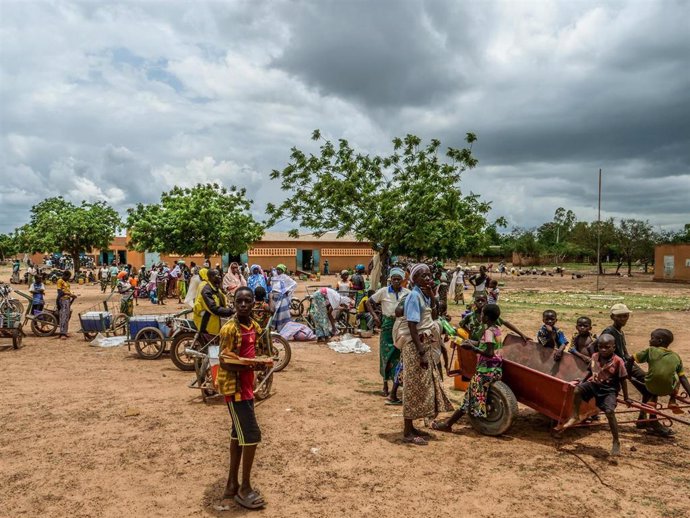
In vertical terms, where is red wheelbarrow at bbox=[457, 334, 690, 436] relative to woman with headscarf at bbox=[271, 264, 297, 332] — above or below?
below

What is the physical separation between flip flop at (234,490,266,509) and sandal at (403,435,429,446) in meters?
1.85

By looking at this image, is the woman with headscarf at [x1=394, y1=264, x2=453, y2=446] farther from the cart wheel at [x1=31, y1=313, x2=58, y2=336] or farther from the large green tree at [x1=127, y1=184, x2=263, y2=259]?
the large green tree at [x1=127, y1=184, x2=263, y2=259]

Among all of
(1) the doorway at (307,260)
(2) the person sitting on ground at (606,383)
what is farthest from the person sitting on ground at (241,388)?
(1) the doorway at (307,260)

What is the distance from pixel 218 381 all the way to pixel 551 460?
3.20m

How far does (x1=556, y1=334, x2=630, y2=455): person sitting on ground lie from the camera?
5047mm

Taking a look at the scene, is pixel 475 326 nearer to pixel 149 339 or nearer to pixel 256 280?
pixel 149 339

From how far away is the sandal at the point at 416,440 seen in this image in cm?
533

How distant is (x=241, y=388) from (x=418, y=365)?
2112mm

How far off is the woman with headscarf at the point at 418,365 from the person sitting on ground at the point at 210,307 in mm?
2949

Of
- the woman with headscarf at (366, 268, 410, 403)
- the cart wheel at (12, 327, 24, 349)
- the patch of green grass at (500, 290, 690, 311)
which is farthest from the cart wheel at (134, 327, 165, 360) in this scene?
the patch of green grass at (500, 290, 690, 311)

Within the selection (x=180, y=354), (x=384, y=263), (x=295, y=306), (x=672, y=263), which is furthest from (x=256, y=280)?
(x=672, y=263)

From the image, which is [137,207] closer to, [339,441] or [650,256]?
[339,441]

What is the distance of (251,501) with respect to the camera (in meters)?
3.98

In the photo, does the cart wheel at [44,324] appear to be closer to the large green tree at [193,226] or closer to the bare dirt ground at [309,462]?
the bare dirt ground at [309,462]
